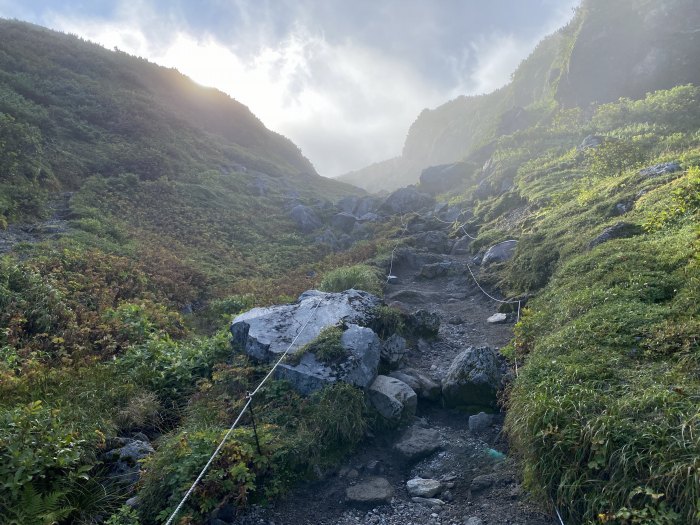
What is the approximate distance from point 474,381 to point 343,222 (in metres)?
20.6

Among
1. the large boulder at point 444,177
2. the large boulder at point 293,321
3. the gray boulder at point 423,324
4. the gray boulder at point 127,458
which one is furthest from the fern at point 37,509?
the large boulder at point 444,177

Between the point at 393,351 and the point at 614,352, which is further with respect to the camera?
the point at 393,351

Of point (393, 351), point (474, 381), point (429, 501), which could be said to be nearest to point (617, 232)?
point (474, 381)

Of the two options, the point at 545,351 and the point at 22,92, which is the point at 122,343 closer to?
the point at 545,351

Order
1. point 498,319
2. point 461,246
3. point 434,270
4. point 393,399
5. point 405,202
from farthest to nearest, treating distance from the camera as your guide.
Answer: point 405,202, point 461,246, point 434,270, point 498,319, point 393,399

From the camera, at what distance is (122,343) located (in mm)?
8828

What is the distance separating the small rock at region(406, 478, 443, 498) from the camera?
564 centimetres

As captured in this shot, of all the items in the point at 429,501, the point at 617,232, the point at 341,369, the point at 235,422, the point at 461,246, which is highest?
the point at 617,232

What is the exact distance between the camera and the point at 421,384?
7824 mm

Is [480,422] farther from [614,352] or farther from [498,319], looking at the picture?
[498,319]

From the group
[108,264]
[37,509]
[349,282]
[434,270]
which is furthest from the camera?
[434,270]

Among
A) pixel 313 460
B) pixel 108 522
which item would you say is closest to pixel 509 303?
pixel 313 460

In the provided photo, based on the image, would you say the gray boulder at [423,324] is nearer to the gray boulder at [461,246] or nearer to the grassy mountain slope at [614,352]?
the grassy mountain slope at [614,352]

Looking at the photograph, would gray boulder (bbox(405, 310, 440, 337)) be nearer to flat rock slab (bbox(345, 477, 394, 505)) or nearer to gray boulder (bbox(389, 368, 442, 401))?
gray boulder (bbox(389, 368, 442, 401))
